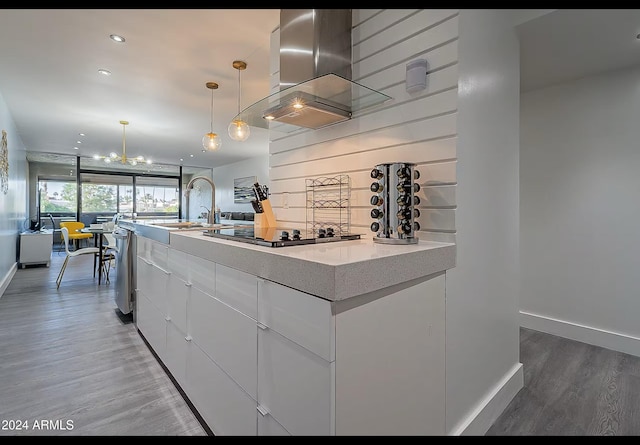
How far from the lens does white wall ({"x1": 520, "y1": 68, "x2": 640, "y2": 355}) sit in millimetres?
2465

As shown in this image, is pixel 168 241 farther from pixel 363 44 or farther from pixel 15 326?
pixel 15 326

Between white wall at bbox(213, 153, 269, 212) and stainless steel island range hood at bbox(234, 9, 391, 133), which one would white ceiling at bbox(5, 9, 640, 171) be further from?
white wall at bbox(213, 153, 269, 212)

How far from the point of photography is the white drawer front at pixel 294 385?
0.90 m

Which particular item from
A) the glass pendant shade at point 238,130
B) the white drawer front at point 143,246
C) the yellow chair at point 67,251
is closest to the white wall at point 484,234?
the glass pendant shade at point 238,130

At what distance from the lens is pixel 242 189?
31.1ft

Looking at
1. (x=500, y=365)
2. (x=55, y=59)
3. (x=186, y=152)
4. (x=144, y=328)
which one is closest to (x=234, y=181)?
(x=186, y=152)

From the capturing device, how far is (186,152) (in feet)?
26.2

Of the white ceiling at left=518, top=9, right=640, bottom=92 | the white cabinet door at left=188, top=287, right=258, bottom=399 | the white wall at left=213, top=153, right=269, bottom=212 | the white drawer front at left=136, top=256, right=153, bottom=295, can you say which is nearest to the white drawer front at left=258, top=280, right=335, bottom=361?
the white cabinet door at left=188, top=287, right=258, bottom=399

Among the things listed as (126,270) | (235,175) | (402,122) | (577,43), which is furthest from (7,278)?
(577,43)

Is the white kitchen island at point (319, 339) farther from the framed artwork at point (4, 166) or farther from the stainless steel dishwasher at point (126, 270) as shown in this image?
the framed artwork at point (4, 166)

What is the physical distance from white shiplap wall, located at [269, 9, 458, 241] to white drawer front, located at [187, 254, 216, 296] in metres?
0.84

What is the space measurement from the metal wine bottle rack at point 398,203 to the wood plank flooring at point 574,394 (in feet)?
3.70

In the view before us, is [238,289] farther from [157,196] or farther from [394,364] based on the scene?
[157,196]

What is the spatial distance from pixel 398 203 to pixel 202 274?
1.04 meters
